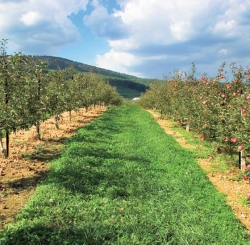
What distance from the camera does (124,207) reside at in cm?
873

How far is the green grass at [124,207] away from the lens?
696cm

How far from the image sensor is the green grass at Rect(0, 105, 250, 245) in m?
6.96

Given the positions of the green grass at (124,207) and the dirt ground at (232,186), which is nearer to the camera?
the green grass at (124,207)

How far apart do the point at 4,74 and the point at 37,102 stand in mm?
3065

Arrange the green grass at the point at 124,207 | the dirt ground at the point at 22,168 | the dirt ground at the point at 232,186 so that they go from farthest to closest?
the dirt ground at the point at 232,186 < the dirt ground at the point at 22,168 < the green grass at the point at 124,207

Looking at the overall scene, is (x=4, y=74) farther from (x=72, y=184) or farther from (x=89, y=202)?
(x=89, y=202)

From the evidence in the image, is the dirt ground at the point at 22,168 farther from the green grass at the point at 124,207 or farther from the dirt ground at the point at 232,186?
the dirt ground at the point at 232,186

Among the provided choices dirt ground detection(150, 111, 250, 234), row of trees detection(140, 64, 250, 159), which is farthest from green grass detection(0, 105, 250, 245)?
Result: row of trees detection(140, 64, 250, 159)

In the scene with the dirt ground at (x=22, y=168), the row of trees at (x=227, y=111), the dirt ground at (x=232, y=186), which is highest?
the row of trees at (x=227, y=111)

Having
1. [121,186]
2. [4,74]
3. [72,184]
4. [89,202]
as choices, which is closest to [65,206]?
[89,202]

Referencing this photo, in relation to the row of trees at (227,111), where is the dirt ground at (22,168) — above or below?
below

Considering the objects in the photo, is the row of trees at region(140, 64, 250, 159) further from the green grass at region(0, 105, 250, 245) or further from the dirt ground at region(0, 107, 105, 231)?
the dirt ground at region(0, 107, 105, 231)

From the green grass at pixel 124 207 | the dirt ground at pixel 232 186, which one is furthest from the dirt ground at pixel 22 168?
the dirt ground at pixel 232 186

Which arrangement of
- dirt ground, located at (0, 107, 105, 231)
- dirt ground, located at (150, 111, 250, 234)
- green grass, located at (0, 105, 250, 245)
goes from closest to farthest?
green grass, located at (0, 105, 250, 245) < dirt ground, located at (0, 107, 105, 231) < dirt ground, located at (150, 111, 250, 234)
